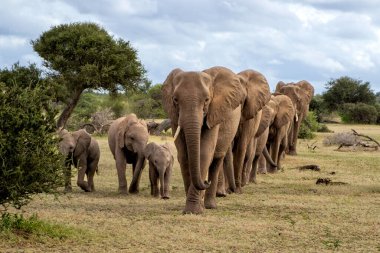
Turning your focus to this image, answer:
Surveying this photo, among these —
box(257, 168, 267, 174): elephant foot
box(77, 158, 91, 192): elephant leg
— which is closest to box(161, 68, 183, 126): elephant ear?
box(77, 158, 91, 192): elephant leg

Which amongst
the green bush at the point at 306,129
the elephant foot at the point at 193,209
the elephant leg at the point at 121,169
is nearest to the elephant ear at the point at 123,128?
the elephant leg at the point at 121,169

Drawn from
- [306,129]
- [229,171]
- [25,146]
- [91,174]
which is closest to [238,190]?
[229,171]

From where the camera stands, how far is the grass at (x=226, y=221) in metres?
9.27

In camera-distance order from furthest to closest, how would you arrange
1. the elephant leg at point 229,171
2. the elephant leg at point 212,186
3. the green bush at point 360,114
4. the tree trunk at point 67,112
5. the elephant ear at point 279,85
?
the green bush at point 360,114 → the tree trunk at point 67,112 → the elephant ear at point 279,85 → the elephant leg at point 229,171 → the elephant leg at point 212,186

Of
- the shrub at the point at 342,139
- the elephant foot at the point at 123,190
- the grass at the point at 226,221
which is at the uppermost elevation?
the shrub at the point at 342,139

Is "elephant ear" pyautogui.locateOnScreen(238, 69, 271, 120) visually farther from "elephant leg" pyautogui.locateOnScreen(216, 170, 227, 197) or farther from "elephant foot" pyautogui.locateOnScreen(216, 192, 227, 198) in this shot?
"elephant foot" pyautogui.locateOnScreen(216, 192, 227, 198)

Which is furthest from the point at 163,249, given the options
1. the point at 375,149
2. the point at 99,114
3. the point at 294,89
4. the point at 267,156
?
the point at 99,114

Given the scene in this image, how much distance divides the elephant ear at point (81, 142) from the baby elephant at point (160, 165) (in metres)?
1.62

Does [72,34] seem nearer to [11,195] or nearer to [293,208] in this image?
[293,208]

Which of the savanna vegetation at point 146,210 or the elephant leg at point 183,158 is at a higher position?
the elephant leg at point 183,158

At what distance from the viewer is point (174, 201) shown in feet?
46.0

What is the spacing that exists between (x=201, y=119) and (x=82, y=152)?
5.40 meters

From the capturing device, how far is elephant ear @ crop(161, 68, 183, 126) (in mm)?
11738

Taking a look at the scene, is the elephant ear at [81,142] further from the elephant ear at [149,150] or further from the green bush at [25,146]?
the green bush at [25,146]
